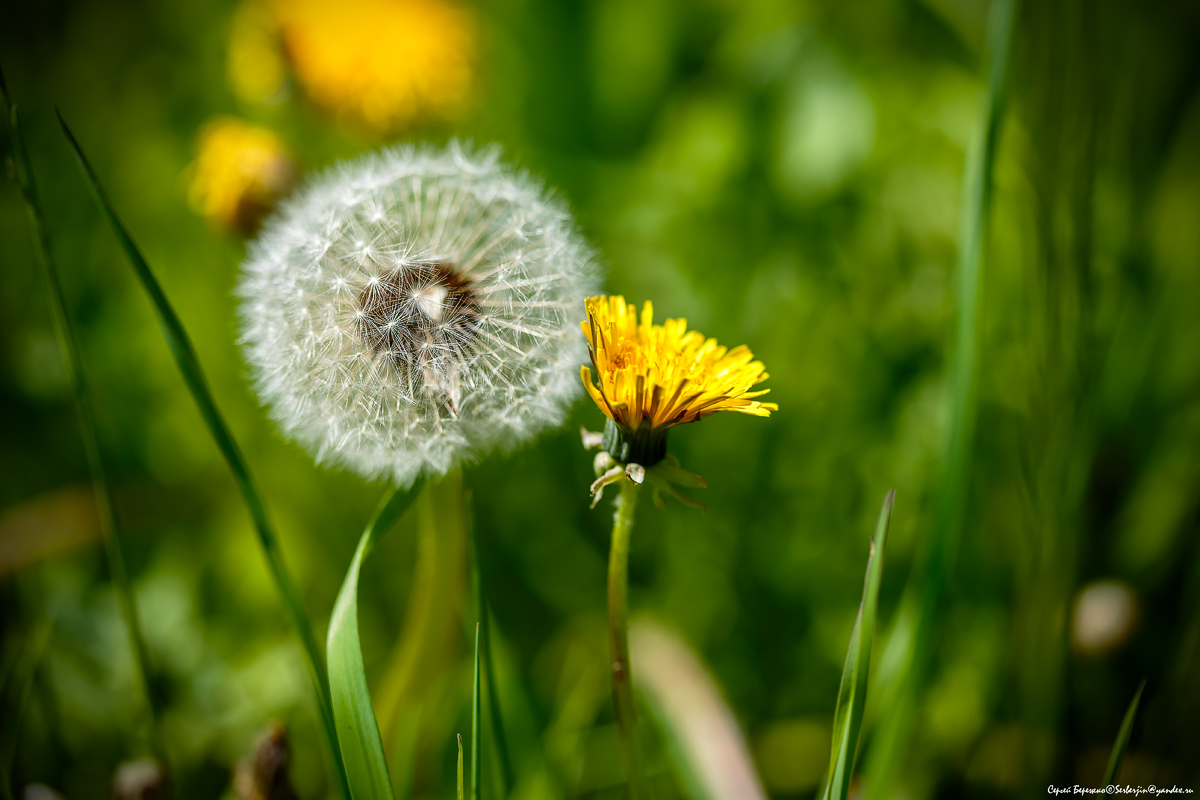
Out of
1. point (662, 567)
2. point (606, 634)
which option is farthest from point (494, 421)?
point (662, 567)

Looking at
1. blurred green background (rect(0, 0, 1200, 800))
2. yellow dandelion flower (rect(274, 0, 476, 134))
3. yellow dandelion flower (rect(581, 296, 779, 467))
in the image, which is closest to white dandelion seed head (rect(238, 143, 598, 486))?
yellow dandelion flower (rect(581, 296, 779, 467))

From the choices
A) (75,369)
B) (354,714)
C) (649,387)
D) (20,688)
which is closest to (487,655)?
(354,714)

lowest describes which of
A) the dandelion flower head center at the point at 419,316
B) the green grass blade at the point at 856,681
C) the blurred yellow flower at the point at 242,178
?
the green grass blade at the point at 856,681

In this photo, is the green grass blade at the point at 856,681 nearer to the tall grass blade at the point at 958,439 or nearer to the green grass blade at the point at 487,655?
the tall grass blade at the point at 958,439

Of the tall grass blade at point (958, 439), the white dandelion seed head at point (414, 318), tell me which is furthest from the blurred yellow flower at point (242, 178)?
the tall grass blade at point (958, 439)

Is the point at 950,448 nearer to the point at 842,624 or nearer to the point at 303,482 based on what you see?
the point at 842,624

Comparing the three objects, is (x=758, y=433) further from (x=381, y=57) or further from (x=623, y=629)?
(x=381, y=57)
